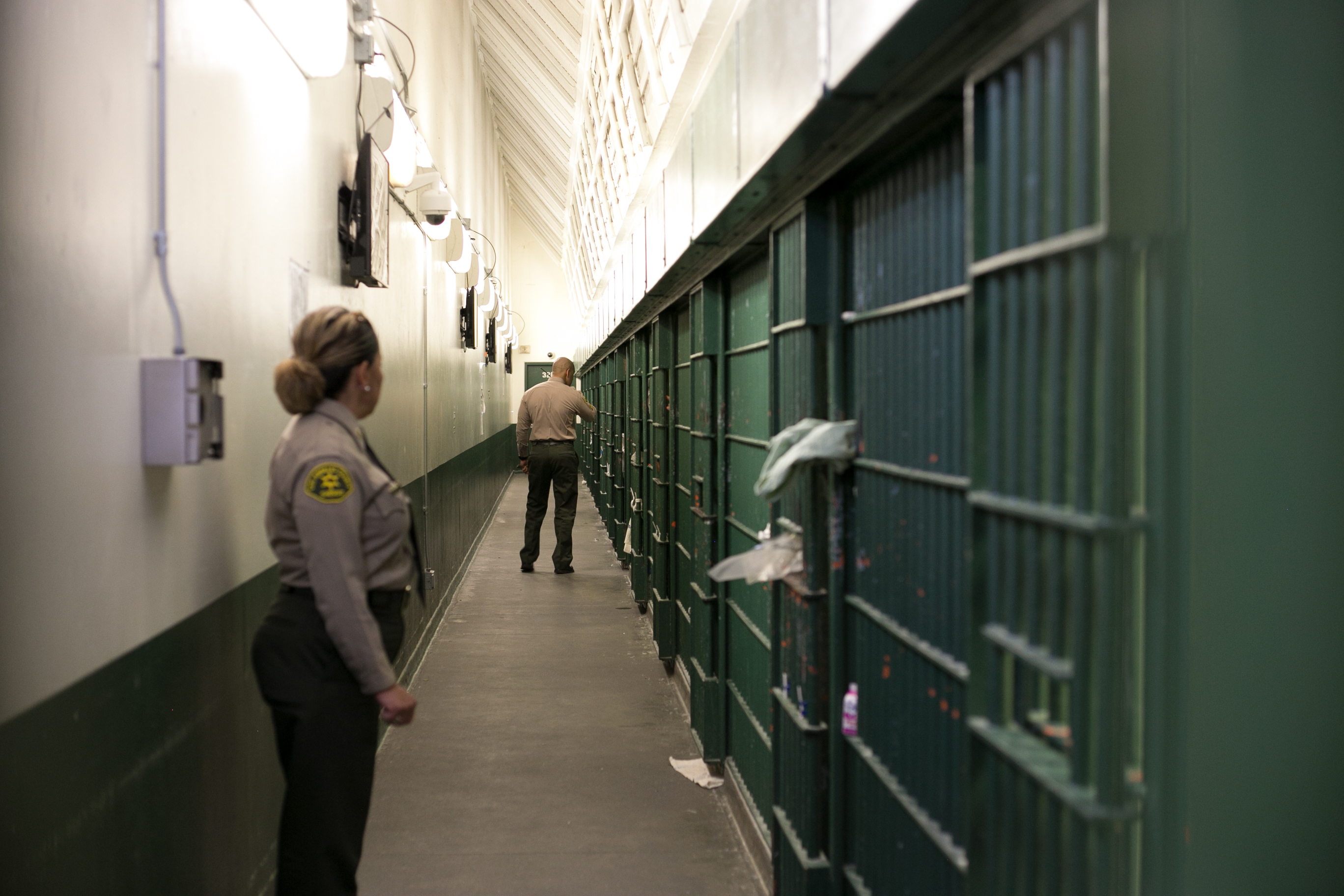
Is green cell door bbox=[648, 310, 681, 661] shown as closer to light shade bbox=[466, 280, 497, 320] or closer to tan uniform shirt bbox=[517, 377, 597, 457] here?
tan uniform shirt bbox=[517, 377, 597, 457]

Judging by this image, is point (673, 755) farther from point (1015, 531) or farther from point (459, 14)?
point (459, 14)

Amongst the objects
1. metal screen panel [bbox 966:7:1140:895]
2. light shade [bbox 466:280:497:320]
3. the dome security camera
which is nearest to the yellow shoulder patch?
metal screen panel [bbox 966:7:1140:895]

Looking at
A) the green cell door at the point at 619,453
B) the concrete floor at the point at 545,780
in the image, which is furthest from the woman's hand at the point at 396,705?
the green cell door at the point at 619,453

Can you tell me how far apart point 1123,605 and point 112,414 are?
5.98 feet

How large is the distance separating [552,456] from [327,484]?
6.67 metres

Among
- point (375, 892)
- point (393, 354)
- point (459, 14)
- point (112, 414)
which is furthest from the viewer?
point (459, 14)

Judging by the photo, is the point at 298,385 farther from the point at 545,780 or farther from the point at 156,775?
the point at 545,780

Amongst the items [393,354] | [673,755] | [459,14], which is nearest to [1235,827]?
[673,755]

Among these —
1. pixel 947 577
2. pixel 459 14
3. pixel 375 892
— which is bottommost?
pixel 375 892

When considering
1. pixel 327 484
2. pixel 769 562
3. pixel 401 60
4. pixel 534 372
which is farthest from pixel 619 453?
pixel 534 372

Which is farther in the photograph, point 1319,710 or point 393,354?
point 393,354

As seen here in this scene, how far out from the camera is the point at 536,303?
21.5 metres

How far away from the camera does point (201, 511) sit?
2459 mm

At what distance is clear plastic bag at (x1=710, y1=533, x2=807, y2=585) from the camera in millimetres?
2615
